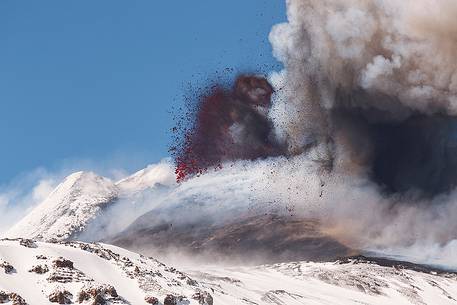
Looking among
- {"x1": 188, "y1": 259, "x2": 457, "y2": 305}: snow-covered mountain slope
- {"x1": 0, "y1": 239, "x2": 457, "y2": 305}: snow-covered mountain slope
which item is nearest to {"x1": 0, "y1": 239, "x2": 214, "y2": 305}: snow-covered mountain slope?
{"x1": 0, "y1": 239, "x2": 457, "y2": 305}: snow-covered mountain slope

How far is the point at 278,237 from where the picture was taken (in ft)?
522

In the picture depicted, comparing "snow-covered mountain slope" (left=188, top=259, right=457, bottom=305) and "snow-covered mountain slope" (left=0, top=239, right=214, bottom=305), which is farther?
"snow-covered mountain slope" (left=188, top=259, right=457, bottom=305)

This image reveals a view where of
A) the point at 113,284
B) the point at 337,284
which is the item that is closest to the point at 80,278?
the point at 113,284

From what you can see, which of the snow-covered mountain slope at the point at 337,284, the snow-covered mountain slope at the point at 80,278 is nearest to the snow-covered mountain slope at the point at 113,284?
the snow-covered mountain slope at the point at 80,278

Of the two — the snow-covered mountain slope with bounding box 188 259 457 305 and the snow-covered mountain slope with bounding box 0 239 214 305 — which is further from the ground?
the snow-covered mountain slope with bounding box 188 259 457 305

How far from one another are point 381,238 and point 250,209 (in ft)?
140

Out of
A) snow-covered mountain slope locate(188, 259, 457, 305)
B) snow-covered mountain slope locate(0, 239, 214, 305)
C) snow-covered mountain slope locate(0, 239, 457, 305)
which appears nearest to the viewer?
snow-covered mountain slope locate(0, 239, 214, 305)

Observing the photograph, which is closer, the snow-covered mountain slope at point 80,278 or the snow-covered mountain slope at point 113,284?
the snow-covered mountain slope at point 80,278

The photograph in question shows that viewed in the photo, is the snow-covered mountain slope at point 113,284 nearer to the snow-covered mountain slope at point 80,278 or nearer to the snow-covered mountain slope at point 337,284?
the snow-covered mountain slope at point 80,278

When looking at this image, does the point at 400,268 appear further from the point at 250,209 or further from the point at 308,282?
the point at 250,209

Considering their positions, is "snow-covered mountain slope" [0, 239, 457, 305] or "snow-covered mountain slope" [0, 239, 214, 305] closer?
"snow-covered mountain slope" [0, 239, 214, 305]

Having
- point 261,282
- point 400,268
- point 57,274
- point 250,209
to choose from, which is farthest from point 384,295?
point 250,209

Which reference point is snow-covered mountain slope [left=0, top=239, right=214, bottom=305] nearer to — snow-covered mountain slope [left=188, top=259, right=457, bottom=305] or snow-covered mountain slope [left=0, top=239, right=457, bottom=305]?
snow-covered mountain slope [left=0, top=239, right=457, bottom=305]

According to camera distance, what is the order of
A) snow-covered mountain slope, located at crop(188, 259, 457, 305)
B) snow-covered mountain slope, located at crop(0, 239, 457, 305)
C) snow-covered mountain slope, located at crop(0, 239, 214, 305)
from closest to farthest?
snow-covered mountain slope, located at crop(0, 239, 214, 305) → snow-covered mountain slope, located at crop(0, 239, 457, 305) → snow-covered mountain slope, located at crop(188, 259, 457, 305)
